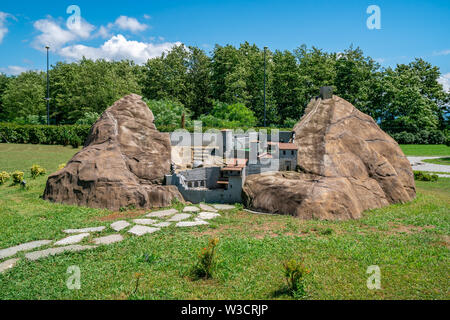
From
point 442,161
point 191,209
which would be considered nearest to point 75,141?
point 191,209

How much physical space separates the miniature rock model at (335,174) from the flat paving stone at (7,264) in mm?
7056

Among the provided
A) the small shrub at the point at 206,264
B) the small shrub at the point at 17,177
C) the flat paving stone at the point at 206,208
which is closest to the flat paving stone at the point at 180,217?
the flat paving stone at the point at 206,208

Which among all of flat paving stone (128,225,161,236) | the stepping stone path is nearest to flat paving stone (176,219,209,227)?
the stepping stone path

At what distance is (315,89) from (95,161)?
1244 inches

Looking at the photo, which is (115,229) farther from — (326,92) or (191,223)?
(326,92)

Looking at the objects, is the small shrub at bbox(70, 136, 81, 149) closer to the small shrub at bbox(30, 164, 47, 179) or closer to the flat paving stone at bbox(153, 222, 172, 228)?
the small shrub at bbox(30, 164, 47, 179)

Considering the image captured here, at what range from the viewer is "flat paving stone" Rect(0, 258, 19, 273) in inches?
251

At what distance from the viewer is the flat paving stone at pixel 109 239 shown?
7.88 m

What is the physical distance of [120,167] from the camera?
12.2m

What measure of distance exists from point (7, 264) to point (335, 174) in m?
10.2

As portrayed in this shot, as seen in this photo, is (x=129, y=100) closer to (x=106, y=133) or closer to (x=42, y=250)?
(x=106, y=133)
